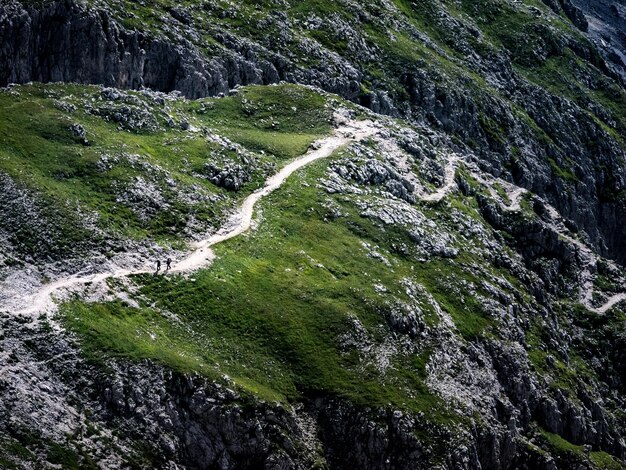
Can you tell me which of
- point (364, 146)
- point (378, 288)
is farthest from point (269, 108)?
point (378, 288)

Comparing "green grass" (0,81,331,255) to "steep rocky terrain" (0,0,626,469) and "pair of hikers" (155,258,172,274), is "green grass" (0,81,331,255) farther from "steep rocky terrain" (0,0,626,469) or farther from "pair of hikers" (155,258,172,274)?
"pair of hikers" (155,258,172,274)

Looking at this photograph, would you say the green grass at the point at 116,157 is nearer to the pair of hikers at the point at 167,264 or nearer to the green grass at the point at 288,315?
the pair of hikers at the point at 167,264

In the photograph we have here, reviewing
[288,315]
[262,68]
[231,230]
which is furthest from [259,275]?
[262,68]

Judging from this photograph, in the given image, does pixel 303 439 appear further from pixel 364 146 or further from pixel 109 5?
pixel 109 5

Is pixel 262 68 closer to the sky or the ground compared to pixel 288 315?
closer to the sky

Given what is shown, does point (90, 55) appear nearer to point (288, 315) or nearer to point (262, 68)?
point (262, 68)

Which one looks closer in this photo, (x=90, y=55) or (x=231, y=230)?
(x=231, y=230)

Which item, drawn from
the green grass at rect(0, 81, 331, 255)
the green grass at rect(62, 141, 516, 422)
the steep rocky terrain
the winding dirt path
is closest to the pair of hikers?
the winding dirt path
